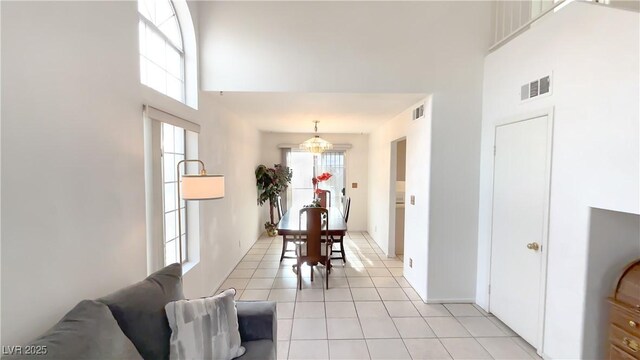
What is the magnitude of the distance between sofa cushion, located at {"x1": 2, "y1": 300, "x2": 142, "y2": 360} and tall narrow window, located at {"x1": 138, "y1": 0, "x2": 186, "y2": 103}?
5.47 ft

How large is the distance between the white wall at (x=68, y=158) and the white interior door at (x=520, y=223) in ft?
10.3

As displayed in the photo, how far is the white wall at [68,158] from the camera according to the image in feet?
3.79

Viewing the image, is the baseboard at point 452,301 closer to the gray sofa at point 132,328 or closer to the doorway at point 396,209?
the doorway at point 396,209

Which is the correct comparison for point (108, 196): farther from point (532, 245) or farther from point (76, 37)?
point (532, 245)

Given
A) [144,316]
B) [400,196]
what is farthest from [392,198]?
[144,316]

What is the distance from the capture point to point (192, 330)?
154cm

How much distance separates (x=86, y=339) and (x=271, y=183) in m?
5.03

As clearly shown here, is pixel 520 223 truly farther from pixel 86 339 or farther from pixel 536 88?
pixel 86 339

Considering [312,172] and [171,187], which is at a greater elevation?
[312,172]

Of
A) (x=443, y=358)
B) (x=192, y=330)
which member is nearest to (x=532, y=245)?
(x=443, y=358)

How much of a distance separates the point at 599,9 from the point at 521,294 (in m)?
2.30

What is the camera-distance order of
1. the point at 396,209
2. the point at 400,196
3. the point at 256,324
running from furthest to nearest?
the point at 400,196
the point at 396,209
the point at 256,324

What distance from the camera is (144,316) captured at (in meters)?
1.46

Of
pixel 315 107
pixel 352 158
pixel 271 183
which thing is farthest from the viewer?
pixel 352 158
